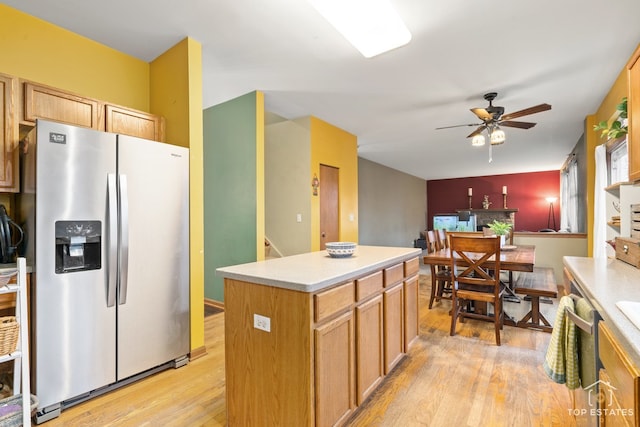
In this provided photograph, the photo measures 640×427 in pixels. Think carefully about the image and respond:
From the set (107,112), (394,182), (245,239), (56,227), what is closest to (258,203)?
(245,239)

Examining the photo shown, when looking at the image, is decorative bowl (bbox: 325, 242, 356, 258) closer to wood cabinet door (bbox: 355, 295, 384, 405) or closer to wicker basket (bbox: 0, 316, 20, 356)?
wood cabinet door (bbox: 355, 295, 384, 405)

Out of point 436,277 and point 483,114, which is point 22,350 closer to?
point 436,277

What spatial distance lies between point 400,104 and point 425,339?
286 cm

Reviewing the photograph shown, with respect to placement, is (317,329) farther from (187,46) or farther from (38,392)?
(187,46)

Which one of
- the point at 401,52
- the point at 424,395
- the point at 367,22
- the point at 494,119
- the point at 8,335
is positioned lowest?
the point at 424,395

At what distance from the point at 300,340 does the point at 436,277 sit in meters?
2.80

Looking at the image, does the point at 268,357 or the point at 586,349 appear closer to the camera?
the point at 586,349

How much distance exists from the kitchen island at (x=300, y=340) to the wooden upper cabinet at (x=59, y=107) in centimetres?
168

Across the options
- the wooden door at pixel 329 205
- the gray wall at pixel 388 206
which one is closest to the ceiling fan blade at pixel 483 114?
the wooden door at pixel 329 205

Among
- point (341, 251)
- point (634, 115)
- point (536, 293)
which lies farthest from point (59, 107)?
point (536, 293)

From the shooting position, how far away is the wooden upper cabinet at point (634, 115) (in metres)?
1.57

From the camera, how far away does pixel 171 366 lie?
2.42 m

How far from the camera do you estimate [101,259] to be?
79.7 inches

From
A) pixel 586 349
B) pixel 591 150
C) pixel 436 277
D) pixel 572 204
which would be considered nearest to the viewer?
pixel 586 349
